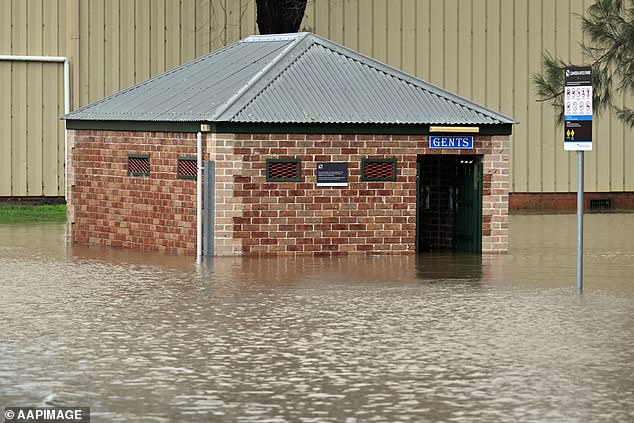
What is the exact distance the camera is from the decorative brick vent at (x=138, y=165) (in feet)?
93.5

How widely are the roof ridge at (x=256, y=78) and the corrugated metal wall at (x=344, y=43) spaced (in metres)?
11.2

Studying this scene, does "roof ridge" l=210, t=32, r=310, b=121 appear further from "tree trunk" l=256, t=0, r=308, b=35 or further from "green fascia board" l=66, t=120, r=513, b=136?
"tree trunk" l=256, t=0, r=308, b=35

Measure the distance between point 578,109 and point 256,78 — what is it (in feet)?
25.6

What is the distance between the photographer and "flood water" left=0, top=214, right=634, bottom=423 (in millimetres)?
12180

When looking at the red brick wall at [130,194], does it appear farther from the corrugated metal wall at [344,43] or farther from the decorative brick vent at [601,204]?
the decorative brick vent at [601,204]

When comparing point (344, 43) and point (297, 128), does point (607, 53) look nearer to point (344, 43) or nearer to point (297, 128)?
point (297, 128)

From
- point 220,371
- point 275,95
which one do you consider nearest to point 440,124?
point 275,95

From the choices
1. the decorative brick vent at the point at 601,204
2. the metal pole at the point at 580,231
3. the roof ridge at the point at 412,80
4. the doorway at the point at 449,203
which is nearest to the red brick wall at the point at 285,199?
the doorway at the point at 449,203

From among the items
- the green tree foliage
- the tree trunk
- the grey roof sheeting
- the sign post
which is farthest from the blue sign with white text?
the tree trunk

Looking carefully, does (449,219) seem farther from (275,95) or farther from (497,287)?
(497,287)

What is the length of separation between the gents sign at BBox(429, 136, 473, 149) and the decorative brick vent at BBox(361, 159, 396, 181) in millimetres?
691

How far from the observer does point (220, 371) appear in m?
13.7

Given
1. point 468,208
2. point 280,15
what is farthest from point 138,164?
point 280,15

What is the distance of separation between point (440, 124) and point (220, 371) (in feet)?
46.5
